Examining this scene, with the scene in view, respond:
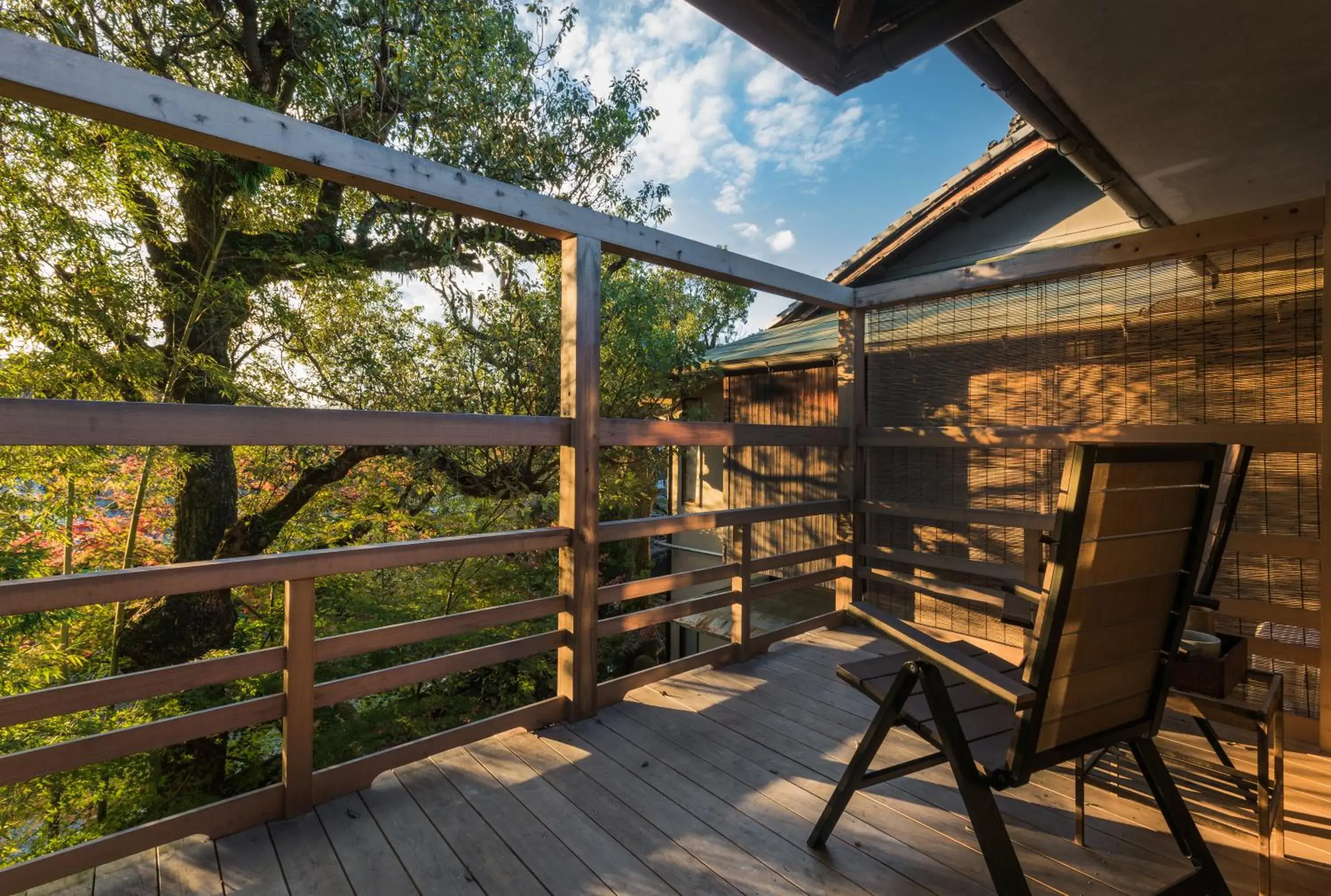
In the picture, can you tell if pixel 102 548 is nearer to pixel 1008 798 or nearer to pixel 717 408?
pixel 717 408

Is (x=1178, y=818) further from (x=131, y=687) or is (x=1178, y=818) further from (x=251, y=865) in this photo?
(x=131, y=687)

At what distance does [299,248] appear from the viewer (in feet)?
17.0

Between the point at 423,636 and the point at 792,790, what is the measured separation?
142cm

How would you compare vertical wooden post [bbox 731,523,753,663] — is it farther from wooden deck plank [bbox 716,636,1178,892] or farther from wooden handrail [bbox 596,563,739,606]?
wooden deck plank [bbox 716,636,1178,892]

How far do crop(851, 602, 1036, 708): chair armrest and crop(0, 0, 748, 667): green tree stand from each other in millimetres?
4372

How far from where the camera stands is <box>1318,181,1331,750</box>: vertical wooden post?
2332mm

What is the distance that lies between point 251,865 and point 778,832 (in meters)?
1.52

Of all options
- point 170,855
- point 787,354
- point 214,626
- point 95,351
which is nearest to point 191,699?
point 214,626

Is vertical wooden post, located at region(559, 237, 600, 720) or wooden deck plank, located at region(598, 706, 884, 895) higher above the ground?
vertical wooden post, located at region(559, 237, 600, 720)

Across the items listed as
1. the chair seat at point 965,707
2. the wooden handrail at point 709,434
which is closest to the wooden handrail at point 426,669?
the wooden handrail at point 709,434

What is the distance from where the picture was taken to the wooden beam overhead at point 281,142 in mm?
1473

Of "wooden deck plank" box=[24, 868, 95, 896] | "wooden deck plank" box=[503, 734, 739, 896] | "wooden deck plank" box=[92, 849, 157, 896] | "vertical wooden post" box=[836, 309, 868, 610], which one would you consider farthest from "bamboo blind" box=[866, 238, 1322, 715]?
"wooden deck plank" box=[24, 868, 95, 896]

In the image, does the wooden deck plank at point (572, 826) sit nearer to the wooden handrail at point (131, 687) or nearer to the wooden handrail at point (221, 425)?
the wooden handrail at point (131, 687)

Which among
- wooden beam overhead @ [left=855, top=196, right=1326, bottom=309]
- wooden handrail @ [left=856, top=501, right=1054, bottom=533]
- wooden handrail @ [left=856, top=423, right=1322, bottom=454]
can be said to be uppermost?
wooden beam overhead @ [left=855, top=196, right=1326, bottom=309]
